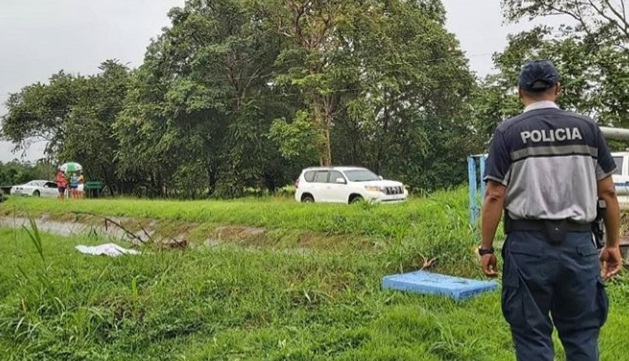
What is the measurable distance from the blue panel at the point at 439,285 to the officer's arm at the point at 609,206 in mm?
1988

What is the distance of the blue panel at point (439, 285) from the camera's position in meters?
4.69

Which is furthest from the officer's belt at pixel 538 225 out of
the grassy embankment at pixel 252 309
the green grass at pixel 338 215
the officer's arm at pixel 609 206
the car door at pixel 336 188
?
the car door at pixel 336 188

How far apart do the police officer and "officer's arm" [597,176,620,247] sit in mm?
36

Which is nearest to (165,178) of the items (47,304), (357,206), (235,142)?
(235,142)

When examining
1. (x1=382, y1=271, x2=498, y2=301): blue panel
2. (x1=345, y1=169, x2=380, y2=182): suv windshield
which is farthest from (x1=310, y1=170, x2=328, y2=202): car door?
(x1=382, y1=271, x2=498, y2=301): blue panel

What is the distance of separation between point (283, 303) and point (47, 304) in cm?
194

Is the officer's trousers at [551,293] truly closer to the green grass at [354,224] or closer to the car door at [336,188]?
the green grass at [354,224]

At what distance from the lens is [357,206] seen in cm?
1213

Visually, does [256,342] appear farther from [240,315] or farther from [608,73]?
[608,73]

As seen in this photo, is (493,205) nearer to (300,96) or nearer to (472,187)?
(472,187)

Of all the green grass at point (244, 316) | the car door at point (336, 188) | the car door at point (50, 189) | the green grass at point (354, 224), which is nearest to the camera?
the green grass at point (244, 316)

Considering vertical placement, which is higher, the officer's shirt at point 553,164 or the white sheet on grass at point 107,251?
the officer's shirt at point 553,164

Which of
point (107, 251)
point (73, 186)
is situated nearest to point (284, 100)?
point (73, 186)

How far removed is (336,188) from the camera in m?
16.6
